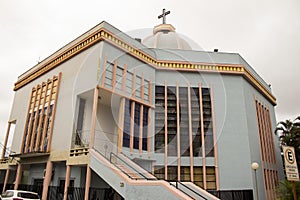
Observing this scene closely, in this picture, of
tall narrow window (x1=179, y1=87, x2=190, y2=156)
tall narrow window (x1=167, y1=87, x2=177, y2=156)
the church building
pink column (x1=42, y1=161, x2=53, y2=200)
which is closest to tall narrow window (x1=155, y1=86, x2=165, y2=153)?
the church building

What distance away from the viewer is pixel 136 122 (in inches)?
626

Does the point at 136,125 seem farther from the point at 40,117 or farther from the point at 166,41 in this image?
the point at 166,41

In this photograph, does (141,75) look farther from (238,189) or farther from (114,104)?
(238,189)

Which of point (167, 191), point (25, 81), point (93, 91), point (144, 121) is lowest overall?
point (167, 191)

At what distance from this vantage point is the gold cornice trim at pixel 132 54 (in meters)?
15.4

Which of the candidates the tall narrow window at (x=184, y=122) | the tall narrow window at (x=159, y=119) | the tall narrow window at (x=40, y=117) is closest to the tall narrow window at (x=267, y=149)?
the tall narrow window at (x=184, y=122)

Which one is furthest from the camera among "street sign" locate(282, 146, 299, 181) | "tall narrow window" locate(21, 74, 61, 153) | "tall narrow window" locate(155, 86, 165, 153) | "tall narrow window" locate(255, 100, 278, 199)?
"tall narrow window" locate(255, 100, 278, 199)

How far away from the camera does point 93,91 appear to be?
1453 cm

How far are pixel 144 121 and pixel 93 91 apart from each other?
405 centimetres

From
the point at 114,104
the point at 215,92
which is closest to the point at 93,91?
the point at 114,104

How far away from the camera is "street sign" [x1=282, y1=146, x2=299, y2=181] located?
6.48m

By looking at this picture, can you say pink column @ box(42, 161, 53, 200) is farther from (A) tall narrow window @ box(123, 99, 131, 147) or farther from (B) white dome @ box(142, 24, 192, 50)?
(B) white dome @ box(142, 24, 192, 50)

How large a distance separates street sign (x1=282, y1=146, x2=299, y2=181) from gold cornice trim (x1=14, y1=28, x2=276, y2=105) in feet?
37.6

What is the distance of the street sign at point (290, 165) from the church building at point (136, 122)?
7009mm
